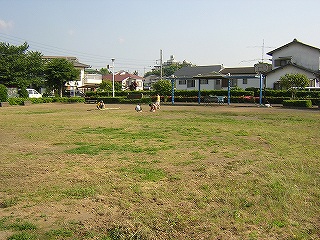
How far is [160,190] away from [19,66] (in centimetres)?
4496

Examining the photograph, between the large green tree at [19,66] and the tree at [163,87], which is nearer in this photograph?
the tree at [163,87]

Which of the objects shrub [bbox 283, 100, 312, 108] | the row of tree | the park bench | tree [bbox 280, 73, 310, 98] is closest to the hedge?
the row of tree

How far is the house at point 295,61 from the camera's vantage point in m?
40.5

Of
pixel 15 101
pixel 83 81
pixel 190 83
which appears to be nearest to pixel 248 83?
pixel 190 83

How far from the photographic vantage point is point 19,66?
44.2 m

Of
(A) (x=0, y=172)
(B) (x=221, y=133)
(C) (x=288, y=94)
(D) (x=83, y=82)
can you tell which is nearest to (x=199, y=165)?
(A) (x=0, y=172)

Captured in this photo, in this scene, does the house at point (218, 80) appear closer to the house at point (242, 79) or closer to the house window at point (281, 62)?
the house at point (242, 79)

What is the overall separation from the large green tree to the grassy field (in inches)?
1516

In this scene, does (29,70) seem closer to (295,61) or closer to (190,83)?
(190,83)

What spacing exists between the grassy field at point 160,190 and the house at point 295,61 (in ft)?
115

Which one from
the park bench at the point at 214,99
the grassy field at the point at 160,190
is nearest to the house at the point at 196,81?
the park bench at the point at 214,99

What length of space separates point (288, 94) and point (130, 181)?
3103 centimetres

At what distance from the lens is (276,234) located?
344 centimetres

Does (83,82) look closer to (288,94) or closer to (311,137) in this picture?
(288,94)
